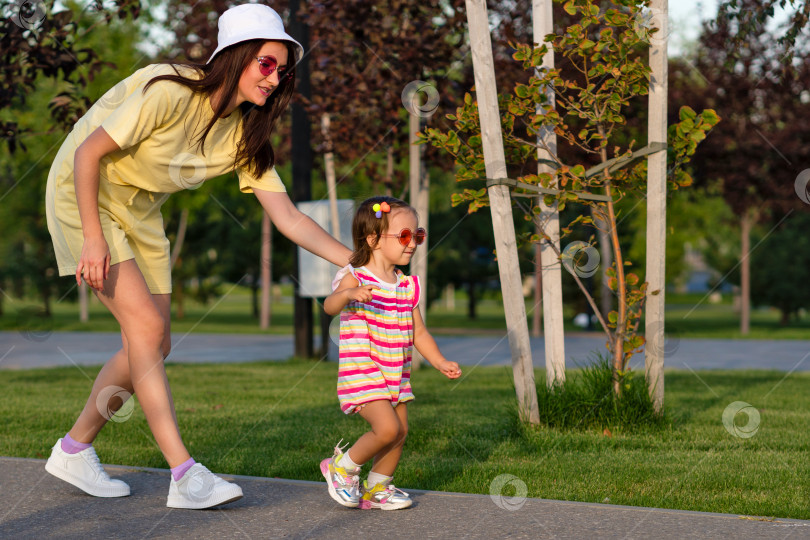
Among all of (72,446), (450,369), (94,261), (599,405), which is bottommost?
(599,405)

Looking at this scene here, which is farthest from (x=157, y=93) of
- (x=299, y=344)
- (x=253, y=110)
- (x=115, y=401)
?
(x=299, y=344)

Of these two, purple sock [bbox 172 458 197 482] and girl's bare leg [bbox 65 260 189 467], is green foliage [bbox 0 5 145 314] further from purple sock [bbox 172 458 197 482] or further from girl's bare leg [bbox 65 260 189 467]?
purple sock [bbox 172 458 197 482]

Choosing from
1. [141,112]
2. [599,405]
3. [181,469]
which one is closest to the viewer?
[141,112]

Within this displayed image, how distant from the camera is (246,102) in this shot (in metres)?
3.72

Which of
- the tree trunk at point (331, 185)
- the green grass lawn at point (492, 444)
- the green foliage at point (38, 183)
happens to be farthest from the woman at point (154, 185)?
the green foliage at point (38, 183)

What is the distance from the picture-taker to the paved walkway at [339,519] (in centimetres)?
331

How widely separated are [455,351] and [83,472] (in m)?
10.7

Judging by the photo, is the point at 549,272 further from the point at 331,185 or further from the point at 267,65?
the point at 331,185

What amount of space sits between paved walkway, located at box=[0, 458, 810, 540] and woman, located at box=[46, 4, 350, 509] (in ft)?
0.45

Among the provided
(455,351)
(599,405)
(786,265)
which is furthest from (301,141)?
(786,265)

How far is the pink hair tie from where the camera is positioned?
12.0 feet

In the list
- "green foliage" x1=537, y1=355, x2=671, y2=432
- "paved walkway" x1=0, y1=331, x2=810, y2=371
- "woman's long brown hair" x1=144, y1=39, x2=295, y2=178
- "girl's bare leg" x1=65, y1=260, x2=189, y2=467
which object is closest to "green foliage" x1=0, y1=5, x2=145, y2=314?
"paved walkway" x1=0, y1=331, x2=810, y2=371

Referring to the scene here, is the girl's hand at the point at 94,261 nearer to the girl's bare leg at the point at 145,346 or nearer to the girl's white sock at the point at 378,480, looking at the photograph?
the girl's bare leg at the point at 145,346

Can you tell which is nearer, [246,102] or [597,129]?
[246,102]
